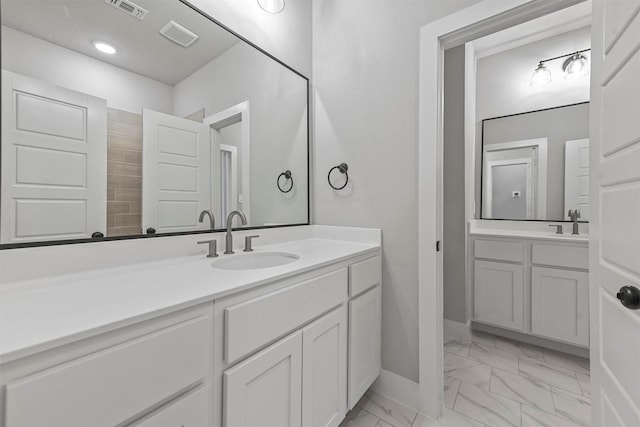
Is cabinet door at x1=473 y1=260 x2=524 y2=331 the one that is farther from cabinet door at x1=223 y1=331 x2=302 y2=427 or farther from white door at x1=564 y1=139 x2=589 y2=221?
cabinet door at x1=223 y1=331 x2=302 y2=427

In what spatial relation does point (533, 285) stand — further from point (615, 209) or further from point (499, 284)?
point (615, 209)

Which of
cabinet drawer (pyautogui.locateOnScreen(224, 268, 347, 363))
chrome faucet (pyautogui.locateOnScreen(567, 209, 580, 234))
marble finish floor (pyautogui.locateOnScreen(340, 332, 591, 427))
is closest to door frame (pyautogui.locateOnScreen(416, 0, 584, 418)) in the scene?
marble finish floor (pyautogui.locateOnScreen(340, 332, 591, 427))

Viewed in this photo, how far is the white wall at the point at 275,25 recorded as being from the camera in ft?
4.62

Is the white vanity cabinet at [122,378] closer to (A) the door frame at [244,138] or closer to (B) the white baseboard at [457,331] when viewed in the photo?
(A) the door frame at [244,138]

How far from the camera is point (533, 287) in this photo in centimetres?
209

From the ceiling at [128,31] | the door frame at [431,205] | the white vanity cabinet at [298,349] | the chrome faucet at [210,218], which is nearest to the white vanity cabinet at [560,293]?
the door frame at [431,205]

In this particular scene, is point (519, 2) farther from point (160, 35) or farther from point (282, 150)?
point (160, 35)

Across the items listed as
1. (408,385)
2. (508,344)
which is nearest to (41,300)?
(408,385)

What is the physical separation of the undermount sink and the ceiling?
2.71ft

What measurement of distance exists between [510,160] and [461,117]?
69cm

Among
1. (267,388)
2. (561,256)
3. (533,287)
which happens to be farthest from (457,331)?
(267,388)

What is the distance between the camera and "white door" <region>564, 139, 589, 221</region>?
7.02 feet

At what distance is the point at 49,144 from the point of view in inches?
33.8

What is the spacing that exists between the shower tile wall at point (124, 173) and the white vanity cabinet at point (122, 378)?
Result: 57 centimetres
